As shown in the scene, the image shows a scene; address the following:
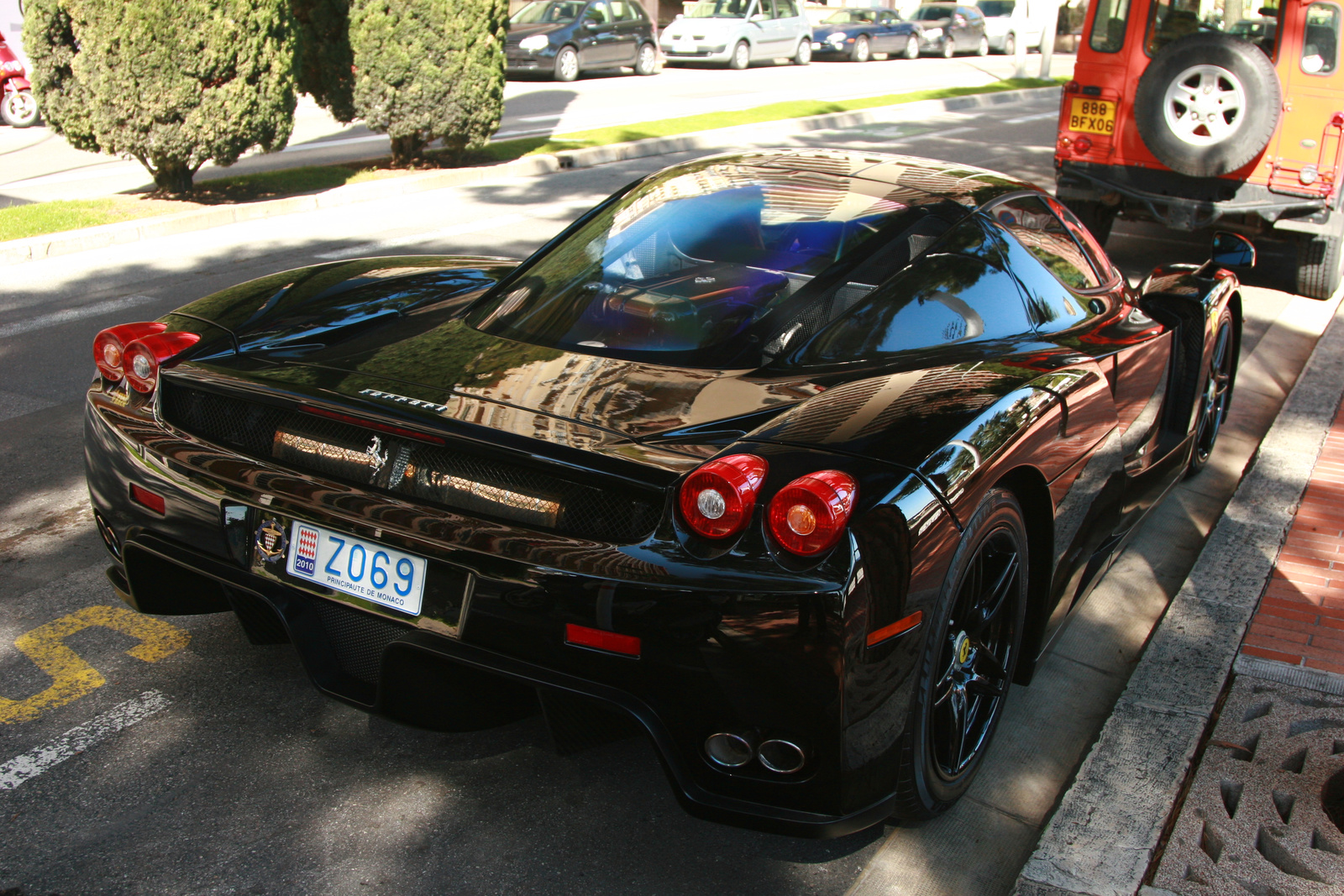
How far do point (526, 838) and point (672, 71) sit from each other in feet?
85.0

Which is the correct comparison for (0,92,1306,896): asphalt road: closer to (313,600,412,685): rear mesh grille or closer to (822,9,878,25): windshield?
(313,600,412,685): rear mesh grille

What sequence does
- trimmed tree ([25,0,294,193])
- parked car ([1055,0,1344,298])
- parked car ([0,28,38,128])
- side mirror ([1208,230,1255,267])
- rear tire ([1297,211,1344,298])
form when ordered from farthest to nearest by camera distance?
parked car ([0,28,38,128]) → trimmed tree ([25,0,294,193]) → rear tire ([1297,211,1344,298]) → parked car ([1055,0,1344,298]) → side mirror ([1208,230,1255,267])

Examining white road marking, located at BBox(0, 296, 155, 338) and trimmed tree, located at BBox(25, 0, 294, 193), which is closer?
white road marking, located at BBox(0, 296, 155, 338)

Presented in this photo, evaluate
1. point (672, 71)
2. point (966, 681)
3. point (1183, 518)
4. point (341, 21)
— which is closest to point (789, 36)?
point (672, 71)

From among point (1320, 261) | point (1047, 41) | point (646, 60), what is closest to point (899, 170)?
point (1320, 261)

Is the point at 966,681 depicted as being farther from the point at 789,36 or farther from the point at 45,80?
the point at 789,36

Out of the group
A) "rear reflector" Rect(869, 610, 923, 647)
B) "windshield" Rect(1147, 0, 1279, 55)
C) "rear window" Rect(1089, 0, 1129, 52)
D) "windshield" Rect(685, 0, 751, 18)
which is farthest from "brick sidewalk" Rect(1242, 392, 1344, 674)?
A: "windshield" Rect(685, 0, 751, 18)

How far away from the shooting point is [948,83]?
25812 mm

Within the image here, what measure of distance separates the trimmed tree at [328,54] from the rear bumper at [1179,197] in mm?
7626

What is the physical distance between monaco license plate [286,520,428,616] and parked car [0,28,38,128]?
16136 millimetres

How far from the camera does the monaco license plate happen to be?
7.80ft

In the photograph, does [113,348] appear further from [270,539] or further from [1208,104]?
[1208,104]

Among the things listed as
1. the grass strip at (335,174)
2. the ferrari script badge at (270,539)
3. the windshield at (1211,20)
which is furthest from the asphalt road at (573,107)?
the ferrari script badge at (270,539)

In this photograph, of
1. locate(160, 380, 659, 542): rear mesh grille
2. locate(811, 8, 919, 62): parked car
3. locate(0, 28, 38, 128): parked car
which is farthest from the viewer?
locate(811, 8, 919, 62): parked car
